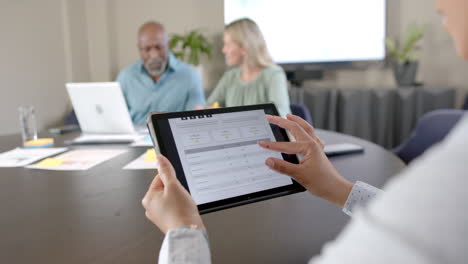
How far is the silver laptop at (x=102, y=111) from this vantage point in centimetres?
198

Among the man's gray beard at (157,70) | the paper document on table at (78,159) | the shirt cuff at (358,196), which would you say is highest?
the man's gray beard at (157,70)

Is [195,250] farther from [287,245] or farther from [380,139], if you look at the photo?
[380,139]

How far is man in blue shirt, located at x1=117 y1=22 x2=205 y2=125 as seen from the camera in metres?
3.09

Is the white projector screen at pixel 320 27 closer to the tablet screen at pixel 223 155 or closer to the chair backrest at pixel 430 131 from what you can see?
the chair backrest at pixel 430 131

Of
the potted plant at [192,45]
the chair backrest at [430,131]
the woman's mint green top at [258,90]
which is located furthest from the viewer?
the potted plant at [192,45]

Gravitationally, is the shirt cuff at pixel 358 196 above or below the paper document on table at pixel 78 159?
above

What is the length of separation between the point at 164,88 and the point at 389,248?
9.66 feet

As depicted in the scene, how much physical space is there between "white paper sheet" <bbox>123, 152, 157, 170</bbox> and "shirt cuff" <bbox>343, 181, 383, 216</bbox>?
822 millimetres

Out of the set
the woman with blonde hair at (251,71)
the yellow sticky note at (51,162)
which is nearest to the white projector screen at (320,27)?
the woman with blonde hair at (251,71)

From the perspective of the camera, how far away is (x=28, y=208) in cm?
107

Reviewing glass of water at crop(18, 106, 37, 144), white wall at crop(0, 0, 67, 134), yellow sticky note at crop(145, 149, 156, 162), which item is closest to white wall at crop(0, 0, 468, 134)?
white wall at crop(0, 0, 67, 134)

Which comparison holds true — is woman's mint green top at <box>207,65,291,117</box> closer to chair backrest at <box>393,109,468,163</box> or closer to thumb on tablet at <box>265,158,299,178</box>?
chair backrest at <box>393,109,468,163</box>

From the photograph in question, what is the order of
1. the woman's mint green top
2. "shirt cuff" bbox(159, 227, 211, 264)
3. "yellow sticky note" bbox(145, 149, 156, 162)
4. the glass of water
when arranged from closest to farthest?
"shirt cuff" bbox(159, 227, 211, 264) → "yellow sticky note" bbox(145, 149, 156, 162) → the glass of water → the woman's mint green top

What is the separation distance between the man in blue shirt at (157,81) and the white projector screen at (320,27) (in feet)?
4.88
